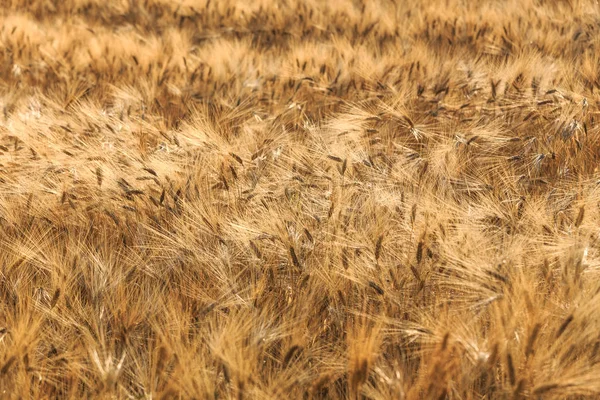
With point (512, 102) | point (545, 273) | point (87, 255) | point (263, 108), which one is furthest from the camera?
point (263, 108)

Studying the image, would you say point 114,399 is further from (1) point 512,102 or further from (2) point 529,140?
(1) point 512,102

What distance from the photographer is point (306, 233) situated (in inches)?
65.1

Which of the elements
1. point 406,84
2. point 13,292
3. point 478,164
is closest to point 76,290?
point 13,292

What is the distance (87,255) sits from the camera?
1.70m

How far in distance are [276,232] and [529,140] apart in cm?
116

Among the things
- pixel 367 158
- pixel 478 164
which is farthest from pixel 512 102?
pixel 367 158

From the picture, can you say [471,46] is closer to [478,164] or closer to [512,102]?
[512,102]

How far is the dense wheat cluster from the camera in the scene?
1.25 meters

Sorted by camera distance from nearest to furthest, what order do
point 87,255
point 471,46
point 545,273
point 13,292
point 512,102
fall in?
point 545,273 < point 13,292 < point 87,255 < point 512,102 < point 471,46

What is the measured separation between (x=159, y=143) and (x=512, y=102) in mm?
1474

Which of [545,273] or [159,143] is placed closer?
[545,273]

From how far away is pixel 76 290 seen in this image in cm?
A: 156

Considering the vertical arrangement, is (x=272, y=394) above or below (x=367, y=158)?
below

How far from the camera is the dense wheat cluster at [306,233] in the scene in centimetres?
125
